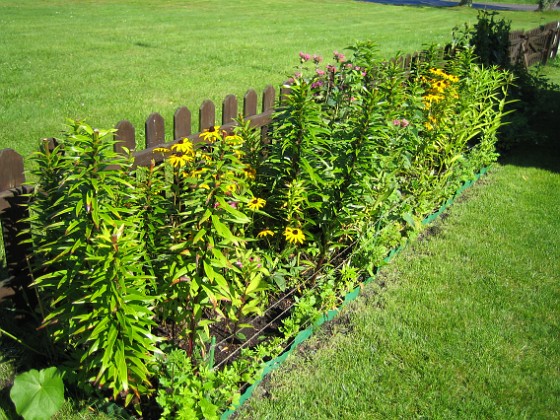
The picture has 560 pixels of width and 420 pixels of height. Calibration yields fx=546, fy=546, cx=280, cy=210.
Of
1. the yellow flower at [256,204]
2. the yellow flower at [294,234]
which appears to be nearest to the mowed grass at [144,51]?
the yellow flower at [256,204]

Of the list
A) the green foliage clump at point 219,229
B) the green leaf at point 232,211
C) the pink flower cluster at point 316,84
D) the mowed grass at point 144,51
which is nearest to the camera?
the green foliage clump at point 219,229

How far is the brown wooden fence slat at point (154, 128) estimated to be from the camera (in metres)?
3.44

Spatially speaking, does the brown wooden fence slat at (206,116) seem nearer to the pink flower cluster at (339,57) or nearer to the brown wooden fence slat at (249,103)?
the brown wooden fence slat at (249,103)

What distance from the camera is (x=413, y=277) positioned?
409 centimetres

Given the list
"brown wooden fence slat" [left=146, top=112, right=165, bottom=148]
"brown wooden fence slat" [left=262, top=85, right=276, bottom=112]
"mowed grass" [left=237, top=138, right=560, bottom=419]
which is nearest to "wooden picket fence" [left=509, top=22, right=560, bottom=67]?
"mowed grass" [left=237, top=138, right=560, bottom=419]

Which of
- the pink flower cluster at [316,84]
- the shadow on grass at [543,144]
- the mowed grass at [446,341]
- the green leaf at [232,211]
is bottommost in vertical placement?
the mowed grass at [446,341]

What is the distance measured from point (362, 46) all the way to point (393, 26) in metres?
16.5

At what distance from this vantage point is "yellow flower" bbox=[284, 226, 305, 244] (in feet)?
11.0

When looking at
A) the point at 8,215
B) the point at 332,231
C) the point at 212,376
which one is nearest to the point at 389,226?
the point at 332,231

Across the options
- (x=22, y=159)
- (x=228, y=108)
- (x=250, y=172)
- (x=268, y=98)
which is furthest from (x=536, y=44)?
(x=22, y=159)

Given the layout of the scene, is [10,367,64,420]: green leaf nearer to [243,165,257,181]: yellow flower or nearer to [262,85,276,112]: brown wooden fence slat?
[243,165,257,181]: yellow flower

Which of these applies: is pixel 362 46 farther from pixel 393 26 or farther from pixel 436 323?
pixel 393 26

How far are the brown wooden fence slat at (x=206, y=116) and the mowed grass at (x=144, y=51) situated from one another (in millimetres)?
951

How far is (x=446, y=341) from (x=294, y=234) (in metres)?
1.17
